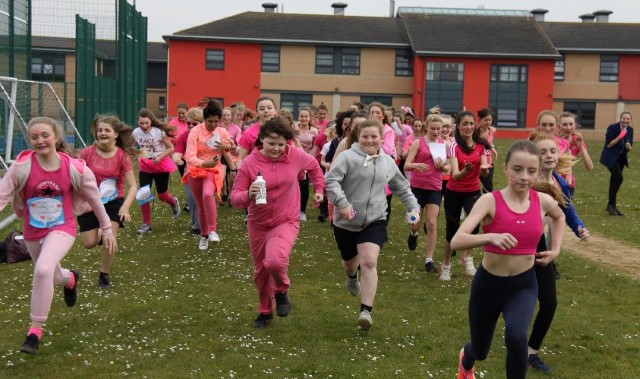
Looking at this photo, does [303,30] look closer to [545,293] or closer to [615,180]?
[615,180]

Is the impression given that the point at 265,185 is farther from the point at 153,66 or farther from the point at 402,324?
the point at 153,66

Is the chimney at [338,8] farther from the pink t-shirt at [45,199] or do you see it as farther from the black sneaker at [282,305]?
the pink t-shirt at [45,199]

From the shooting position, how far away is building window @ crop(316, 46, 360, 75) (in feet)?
189

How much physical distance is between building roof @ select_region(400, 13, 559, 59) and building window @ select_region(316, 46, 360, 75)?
13.6 ft

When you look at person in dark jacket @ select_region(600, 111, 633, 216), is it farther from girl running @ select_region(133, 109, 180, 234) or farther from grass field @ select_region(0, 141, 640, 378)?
girl running @ select_region(133, 109, 180, 234)

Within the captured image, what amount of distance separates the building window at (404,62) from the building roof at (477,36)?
137 centimetres

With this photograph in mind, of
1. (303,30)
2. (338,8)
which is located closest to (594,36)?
(338,8)

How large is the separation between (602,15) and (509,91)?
1705cm

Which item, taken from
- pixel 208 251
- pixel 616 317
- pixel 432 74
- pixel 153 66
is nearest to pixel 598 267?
pixel 616 317

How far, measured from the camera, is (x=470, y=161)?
32.1 ft

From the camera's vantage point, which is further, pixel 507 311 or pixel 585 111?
pixel 585 111

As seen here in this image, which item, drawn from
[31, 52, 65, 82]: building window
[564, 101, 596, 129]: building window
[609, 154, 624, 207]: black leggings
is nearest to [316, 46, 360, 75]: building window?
[564, 101, 596, 129]: building window

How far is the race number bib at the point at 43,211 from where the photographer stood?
6.62 metres

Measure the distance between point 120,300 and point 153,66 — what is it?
67.5 metres
